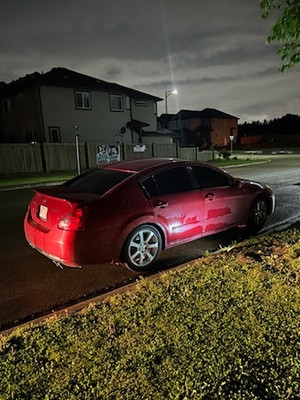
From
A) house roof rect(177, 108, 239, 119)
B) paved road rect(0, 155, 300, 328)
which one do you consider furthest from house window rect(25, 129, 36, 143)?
house roof rect(177, 108, 239, 119)

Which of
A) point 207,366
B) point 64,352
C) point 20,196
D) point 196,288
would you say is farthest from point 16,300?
point 20,196

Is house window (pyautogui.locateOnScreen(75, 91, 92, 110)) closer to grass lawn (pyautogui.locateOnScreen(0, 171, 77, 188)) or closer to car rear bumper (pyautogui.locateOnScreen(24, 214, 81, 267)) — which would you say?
grass lawn (pyautogui.locateOnScreen(0, 171, 77, 188))

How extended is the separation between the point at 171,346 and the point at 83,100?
27.3 metres

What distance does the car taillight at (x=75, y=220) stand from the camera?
Answer: 3734 millimetres

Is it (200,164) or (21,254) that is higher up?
(200,164)

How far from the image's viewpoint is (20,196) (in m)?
11.2

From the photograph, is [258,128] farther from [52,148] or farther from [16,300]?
[16,300]

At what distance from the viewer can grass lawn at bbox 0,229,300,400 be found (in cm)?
217

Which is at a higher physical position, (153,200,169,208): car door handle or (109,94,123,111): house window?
(109,94,123,111): house window

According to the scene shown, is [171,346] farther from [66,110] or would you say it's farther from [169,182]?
[66,110]

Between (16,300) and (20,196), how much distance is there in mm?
8306

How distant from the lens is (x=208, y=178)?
5238mm

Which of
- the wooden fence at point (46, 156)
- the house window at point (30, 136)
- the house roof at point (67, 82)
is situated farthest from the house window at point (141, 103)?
the house window at point (30, 136)

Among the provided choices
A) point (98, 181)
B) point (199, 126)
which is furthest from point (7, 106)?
point (199, 126)
